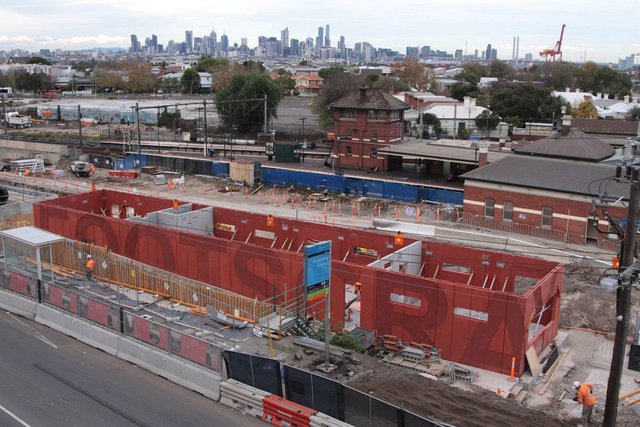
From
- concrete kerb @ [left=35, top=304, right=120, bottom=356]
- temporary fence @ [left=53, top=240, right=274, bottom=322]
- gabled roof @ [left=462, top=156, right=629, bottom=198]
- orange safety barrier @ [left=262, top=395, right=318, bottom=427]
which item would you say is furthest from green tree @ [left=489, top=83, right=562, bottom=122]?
orange safety barrier @ [left=262, top=395, right=318, bottom=427]

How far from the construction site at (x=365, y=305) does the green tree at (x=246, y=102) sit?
179 feet

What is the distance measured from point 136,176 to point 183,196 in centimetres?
1107

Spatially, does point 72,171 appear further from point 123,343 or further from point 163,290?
point 123,343

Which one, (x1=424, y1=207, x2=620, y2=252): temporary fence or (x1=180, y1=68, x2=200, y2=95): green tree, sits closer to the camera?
(x1=424, y1=207, x2=620, y2=252): temporary fence

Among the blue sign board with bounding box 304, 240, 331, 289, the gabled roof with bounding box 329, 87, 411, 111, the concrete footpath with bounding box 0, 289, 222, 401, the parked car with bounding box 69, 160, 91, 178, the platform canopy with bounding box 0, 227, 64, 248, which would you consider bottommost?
the concrete footpath with bounding box 0, 289, 222, 401

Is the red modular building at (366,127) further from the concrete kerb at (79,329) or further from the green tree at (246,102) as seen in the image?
the concrete kerb at (79,329)

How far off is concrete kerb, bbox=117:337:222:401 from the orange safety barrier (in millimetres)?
1985

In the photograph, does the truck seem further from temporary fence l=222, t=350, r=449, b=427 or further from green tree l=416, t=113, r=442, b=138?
temporary fence l=222, t=350, r=449, b=427

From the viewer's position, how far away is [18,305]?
26312mm

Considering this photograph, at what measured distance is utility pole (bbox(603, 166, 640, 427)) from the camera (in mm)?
15617

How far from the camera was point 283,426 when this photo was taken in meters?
17.8

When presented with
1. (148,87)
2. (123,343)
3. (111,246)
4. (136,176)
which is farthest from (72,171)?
(148,87)

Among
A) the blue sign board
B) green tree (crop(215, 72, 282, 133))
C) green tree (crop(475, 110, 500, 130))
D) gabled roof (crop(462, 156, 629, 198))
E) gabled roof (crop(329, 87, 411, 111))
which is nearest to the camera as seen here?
the blue sign board

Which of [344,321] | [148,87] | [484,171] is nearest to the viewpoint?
[344,321]
